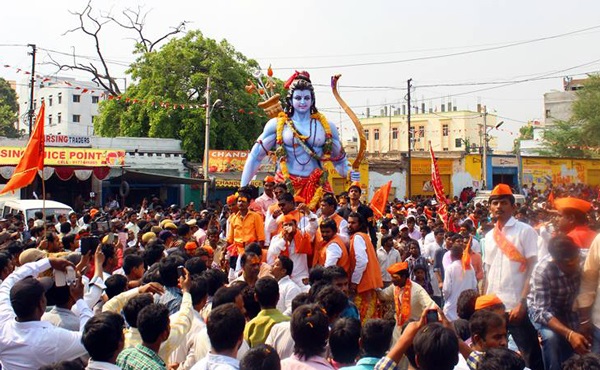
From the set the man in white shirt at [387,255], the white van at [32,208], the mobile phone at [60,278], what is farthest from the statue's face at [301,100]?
the white van at [32,208]

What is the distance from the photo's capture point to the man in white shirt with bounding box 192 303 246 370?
4.11 metres

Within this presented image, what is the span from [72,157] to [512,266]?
69.4 feet

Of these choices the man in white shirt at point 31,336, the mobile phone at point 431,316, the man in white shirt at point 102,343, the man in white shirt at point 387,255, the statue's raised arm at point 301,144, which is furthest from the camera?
the statue's raised arm at point 301,144

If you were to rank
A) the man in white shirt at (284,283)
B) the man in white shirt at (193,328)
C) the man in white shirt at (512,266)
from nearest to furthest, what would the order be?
the man in white shirt at (193,328), the man in white shirt at (512,266), the man in white shirt at (284,283)

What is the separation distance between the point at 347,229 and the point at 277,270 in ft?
5.89

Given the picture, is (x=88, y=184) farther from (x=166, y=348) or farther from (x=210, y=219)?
(x=166, y=348)

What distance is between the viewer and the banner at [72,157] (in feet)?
80.2

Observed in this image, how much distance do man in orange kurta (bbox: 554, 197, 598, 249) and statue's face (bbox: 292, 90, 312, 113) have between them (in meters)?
5.63

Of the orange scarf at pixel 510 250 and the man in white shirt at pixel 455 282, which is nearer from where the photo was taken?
the orange scarf at pixel 510 250

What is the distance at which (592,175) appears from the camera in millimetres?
44031

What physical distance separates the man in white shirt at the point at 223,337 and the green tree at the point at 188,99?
98.6 feet

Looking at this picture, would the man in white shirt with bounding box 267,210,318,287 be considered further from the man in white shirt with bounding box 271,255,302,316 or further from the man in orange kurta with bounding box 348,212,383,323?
the man in white shirt with bounding box 271,255,302,316

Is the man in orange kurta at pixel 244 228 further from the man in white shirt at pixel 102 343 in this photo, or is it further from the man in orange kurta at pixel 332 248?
the man in white shirt at pixel 102 343

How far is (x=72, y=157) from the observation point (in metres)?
24.8
